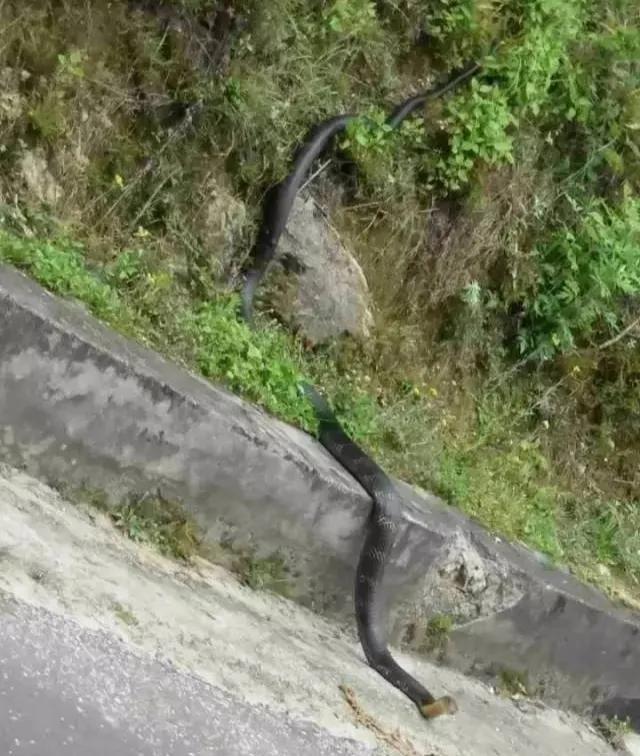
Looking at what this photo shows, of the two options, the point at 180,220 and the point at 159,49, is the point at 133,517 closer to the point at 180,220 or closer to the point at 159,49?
the point at 180,220

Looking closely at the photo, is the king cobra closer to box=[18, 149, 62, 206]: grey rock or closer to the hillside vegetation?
the hillside vegetation

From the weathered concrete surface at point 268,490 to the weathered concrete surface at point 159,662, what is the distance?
0.22 metres

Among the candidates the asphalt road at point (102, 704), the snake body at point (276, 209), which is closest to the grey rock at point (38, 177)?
the snake body at point (276, 209)

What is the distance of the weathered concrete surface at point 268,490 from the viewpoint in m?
4.35

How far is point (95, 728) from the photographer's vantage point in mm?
3227

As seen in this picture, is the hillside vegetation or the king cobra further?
the hillside vegetation

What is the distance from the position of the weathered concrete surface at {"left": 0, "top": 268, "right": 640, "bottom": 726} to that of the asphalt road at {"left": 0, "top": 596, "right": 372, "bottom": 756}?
1.09 m

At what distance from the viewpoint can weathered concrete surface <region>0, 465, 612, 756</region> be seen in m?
3.27

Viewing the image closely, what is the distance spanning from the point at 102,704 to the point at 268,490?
69.4 inches

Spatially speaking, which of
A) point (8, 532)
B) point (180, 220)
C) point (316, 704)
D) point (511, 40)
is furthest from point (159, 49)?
point (316, 704)

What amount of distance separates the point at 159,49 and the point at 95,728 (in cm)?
368

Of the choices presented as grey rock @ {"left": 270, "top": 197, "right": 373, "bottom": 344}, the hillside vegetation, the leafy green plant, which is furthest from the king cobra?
the leafy green plant

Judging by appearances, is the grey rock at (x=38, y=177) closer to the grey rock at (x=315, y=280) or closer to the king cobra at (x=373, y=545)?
the king cobra at (x=373, y=545)

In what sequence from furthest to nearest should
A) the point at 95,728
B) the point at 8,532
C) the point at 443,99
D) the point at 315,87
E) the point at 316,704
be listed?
the point at 443,99 → the point at 315,87 → the point at 316,704 → the point at 8,532 → the point at 95,728
